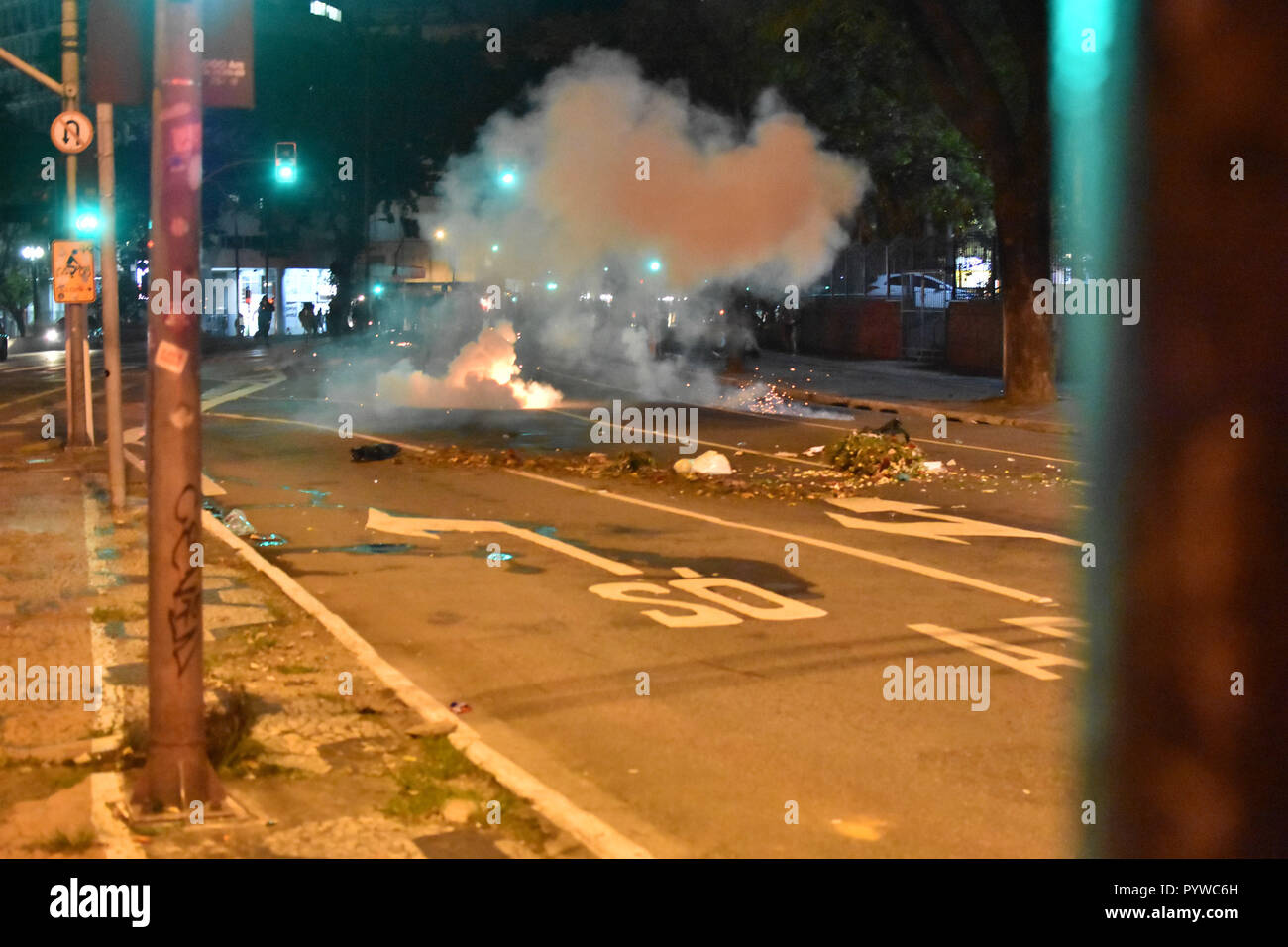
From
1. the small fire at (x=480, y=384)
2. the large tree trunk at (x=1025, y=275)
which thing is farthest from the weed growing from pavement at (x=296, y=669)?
the large tree trunk at (x=1025, y=275)

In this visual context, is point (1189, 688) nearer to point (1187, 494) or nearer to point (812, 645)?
point (1187, 494)

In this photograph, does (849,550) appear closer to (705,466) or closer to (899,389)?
(705,466)

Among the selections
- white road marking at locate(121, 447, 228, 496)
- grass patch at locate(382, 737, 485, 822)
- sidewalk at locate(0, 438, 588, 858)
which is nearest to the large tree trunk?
white road marking at locate(121, 447, 228, 496)

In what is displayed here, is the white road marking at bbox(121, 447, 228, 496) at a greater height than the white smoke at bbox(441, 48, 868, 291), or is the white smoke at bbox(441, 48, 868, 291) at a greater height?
the white smoke at bbox(441, 48, 868, 291)

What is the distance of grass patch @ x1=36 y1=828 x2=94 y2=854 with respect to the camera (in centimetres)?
520

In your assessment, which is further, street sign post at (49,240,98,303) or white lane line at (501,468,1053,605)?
street sign post at (49,240,98,303)

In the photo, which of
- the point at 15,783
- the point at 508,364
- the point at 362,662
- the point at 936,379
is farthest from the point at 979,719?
the point at 936,379

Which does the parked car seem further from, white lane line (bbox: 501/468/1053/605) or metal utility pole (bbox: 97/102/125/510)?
metal utility pole (bbox: 97/102/125/510)

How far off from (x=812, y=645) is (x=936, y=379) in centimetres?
2532

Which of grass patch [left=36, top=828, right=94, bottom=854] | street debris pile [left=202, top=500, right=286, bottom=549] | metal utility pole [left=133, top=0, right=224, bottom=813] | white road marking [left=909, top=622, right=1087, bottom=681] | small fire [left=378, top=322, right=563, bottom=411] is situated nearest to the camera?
grass patch [left=36, top=828, right=94, bottom=854]

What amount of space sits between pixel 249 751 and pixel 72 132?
41.2ft

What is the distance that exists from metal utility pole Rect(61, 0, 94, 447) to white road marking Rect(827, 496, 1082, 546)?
32.1 ft

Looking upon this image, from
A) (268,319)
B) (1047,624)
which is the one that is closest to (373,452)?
(1047,624)

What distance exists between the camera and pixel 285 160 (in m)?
28.5
